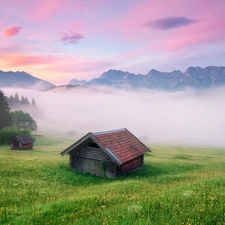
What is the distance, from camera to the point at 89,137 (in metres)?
24.5

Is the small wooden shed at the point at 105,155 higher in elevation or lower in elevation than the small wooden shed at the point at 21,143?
higher

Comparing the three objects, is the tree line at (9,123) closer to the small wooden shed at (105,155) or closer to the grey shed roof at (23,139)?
the grey shed roof at (23,139)

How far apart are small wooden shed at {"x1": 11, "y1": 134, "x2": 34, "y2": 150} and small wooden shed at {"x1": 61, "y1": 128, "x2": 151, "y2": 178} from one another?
4448 centimetres

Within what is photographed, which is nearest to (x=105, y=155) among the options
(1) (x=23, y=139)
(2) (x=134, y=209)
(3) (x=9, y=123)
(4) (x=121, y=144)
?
(4) (x=121, y=144)

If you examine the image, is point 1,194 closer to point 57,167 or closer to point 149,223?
point 149,223

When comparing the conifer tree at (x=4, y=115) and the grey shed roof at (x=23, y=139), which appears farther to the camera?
the conifer tree at (x=4, y=115)

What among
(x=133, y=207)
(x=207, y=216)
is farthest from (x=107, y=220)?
(x=207, y=216)

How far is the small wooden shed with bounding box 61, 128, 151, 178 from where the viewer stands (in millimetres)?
23172

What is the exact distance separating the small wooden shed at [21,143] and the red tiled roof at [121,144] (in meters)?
45.0

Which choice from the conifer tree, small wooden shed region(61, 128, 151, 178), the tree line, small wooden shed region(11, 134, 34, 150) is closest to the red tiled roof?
small wooden shed region(61, 128, 151, 178)

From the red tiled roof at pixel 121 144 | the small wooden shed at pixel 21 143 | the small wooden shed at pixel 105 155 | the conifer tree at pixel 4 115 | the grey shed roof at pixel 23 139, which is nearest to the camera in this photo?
the small wooden shed at pixel 105 155

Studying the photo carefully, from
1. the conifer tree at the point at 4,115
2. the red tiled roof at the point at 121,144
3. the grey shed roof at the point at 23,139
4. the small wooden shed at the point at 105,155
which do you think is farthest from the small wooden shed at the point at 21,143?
the red tiled roof at the point at 121,144

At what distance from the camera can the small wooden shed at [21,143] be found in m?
64.9

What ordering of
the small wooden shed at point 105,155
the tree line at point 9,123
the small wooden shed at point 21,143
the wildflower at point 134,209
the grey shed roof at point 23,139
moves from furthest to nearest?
1. the tree line at point 9,123
2. the grey shed roof at point 23,139
3. the small wooden shed at point 21,143
4. the small wooden shed at point 105,155
5. the wildflower at point 134,209
